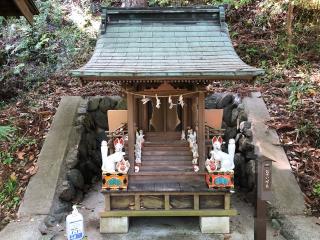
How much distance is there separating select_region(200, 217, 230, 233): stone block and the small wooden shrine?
9 cm

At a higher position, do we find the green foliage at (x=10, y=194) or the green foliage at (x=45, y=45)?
the green foliage at (x=45, y=45)

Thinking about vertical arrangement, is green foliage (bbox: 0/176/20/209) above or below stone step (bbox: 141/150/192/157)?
below

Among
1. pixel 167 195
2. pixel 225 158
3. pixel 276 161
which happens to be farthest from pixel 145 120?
pixel 276 161

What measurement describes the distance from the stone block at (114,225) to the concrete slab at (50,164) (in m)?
1.10

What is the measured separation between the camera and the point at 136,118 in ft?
23.4

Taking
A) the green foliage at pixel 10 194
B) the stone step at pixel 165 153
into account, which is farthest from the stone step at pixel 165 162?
the green foliage at pixel 10 194

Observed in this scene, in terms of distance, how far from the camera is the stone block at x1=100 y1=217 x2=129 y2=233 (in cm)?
641

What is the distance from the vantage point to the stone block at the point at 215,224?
6.40 m

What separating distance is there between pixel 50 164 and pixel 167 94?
2980 millimetres

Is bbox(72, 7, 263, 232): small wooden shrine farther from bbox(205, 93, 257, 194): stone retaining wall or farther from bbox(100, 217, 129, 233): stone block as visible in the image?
bbox(205, 93, 257, 194): stone retaining wall

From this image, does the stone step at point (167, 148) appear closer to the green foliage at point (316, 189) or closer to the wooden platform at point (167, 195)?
the wooden platform at point (167, 195)

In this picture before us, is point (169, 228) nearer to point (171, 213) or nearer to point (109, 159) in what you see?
point (171, 213)

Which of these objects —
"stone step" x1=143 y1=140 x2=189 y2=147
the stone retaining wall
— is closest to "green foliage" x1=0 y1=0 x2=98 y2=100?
the stone retaining wall

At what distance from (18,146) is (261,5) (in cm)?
925
